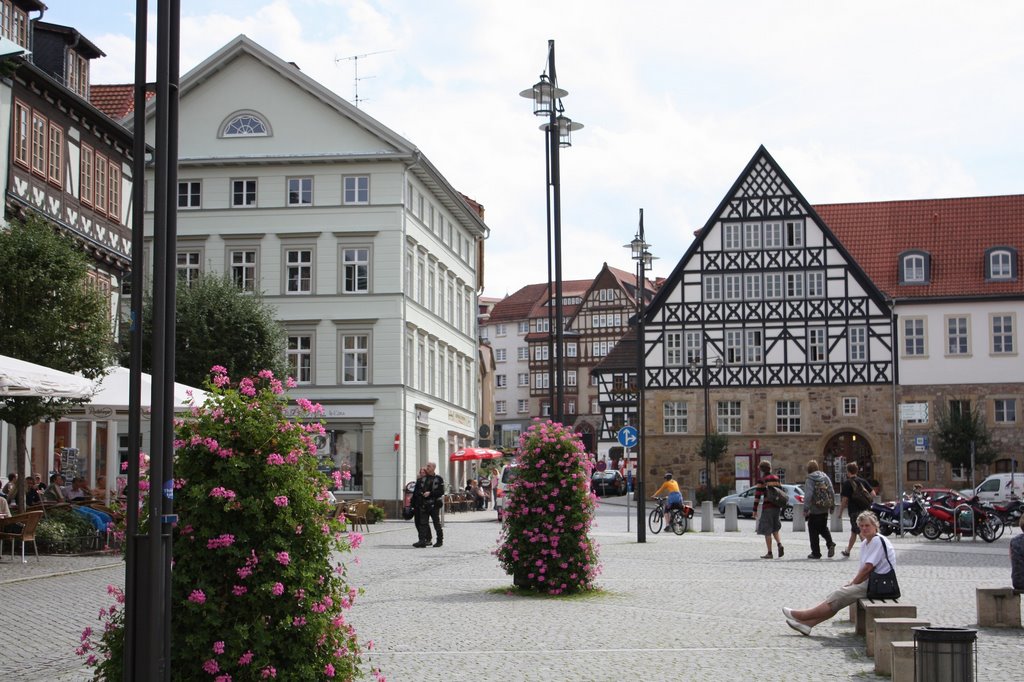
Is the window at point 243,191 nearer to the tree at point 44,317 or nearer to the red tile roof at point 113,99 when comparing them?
the red tile roof at point 113,99

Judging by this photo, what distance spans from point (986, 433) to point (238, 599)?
59.0 meters

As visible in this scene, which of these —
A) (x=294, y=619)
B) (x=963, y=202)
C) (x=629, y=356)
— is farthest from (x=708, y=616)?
(x=629, y=356)

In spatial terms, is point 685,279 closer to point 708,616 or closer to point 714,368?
point 714,368

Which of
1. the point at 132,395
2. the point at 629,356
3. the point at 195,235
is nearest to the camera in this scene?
the point at 132,395

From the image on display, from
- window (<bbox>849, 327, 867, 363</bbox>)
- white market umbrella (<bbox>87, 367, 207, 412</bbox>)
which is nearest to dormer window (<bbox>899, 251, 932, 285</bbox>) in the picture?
window (<bbox>849, 327, 867, 363</bbox>)

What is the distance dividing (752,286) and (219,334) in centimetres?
3066

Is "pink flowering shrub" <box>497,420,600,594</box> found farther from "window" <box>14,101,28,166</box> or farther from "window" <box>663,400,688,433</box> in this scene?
"window" <box>663,400,688,433</box>

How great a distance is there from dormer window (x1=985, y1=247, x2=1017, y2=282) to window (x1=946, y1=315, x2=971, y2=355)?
2.54m

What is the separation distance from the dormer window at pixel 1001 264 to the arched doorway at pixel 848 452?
9710mm

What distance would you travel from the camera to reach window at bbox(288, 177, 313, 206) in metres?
53.3

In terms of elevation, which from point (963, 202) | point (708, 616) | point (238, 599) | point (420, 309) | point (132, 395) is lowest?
point (708, 616)

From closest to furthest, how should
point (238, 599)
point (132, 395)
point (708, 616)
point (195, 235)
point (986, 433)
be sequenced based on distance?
point (132, 395) → point (238, 599) → point (708, 616) → point (195, 235) → point (986, 433)

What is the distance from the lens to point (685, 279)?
218 feet

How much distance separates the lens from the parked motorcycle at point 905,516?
3509 cm
